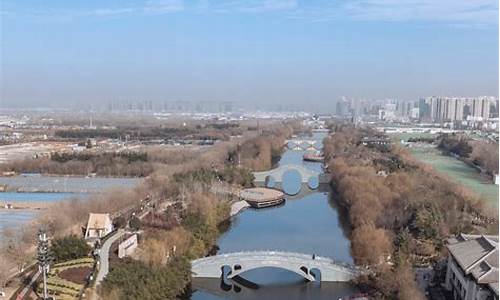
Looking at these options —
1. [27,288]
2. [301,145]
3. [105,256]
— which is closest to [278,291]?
[105,256]

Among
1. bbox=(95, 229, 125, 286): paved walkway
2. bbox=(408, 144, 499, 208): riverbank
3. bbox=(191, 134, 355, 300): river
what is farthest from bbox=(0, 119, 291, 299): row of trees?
bbox=(408, 144, 499, 208): riverbank

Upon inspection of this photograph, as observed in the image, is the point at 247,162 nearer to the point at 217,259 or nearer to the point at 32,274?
the point at 217,259

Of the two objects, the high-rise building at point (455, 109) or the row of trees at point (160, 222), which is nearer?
the row of trees at point (160, 222)

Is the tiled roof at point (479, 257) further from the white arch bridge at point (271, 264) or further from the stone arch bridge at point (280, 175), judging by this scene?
the stone arch bridge at point (280, 175)

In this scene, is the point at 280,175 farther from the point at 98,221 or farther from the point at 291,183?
the point at 98,221

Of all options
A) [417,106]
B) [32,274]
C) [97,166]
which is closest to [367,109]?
[417,106]

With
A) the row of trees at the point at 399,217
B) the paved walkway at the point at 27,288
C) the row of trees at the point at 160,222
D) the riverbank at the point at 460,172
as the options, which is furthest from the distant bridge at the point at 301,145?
the paved walkway at the point at 27,288
